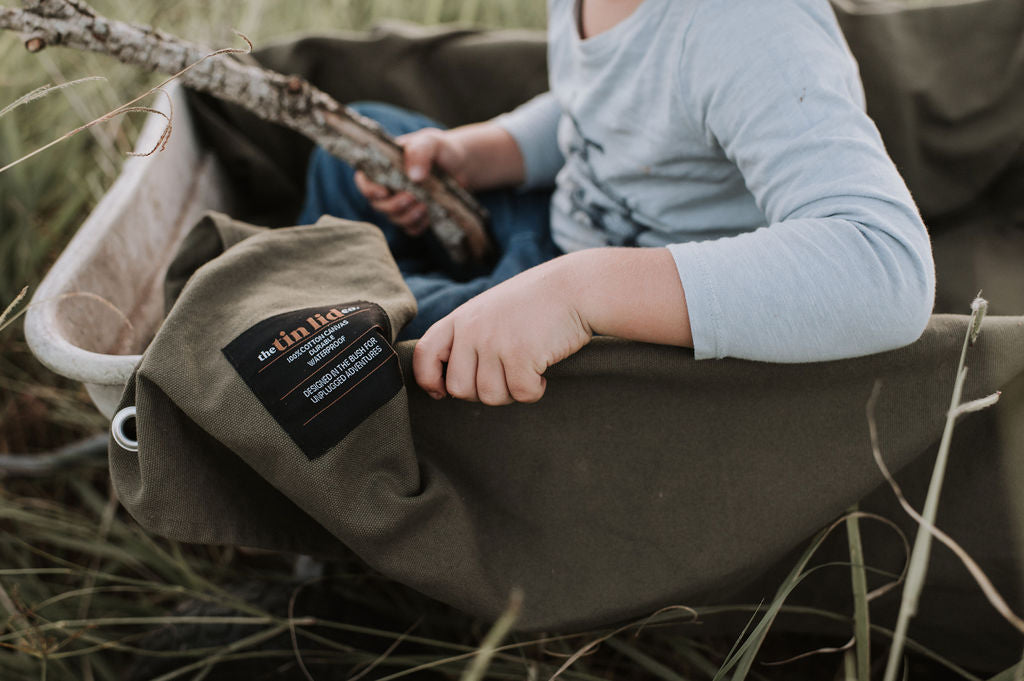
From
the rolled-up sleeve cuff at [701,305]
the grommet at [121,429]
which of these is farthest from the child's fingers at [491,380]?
the grommet at [121,429]

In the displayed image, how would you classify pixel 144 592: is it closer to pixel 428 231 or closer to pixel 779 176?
pixel 428 231

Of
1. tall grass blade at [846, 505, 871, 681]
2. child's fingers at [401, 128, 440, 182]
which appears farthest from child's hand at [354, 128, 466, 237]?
tall grass blade at [846, 505, 871, 681]

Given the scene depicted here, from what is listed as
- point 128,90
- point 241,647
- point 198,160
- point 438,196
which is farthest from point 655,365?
point 128,90

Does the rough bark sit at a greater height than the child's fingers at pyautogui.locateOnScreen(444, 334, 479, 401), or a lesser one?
greater

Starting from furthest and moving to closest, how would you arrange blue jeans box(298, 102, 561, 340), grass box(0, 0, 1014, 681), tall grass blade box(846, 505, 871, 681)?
blue jeans box(298, 102, 561, 340)
grass box(0, 0, 1014, 681)
tall grass blade box(846, 505, 871, 681)

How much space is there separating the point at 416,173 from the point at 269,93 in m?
0.21

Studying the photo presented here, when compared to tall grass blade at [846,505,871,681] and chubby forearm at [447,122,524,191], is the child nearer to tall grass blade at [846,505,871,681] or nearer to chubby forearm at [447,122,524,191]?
tall grass blade at [846,505,871,681]

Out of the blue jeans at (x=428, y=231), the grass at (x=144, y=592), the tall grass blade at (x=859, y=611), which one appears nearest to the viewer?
the tall grass blade at (x=859, y=611)

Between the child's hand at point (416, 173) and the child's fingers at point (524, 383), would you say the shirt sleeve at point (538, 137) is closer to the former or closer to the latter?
the child's hand at point (416, 173)

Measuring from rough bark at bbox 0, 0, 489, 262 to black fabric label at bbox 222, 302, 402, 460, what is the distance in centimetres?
22

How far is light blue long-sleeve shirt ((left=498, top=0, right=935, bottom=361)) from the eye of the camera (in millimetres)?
552

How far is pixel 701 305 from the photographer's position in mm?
557

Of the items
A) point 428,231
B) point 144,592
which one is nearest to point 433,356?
point 428,231

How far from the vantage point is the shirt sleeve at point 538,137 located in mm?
1079
